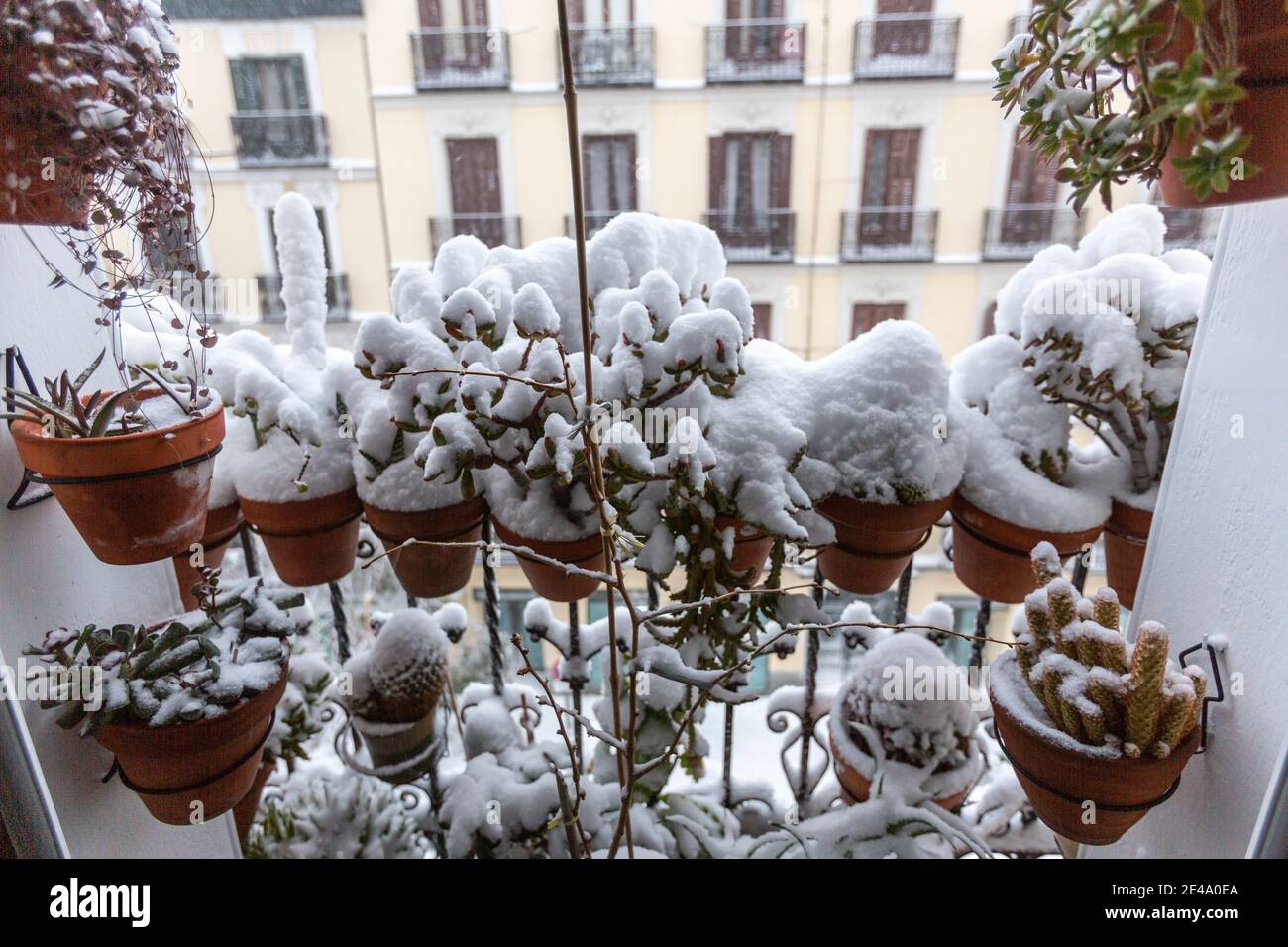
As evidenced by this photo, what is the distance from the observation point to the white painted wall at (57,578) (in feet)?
2.97

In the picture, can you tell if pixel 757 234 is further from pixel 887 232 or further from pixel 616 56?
pixel 616 56

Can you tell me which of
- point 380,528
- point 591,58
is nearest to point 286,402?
point 380,528

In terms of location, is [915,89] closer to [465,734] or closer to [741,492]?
[741,492]

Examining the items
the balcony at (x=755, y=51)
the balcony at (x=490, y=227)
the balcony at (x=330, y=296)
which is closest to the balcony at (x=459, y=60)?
the balcony at (x=490, y=227)

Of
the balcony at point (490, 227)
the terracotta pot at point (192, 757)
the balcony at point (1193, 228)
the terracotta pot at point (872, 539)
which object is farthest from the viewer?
the balcony at point (490, 227)

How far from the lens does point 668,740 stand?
1177mm

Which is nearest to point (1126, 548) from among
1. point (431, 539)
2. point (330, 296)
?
point (431, 539)

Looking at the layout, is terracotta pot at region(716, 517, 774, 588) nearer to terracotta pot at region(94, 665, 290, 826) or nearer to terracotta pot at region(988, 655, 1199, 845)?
terracotta pot at region(988, 655, 1199, 845)

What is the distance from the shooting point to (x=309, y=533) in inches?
45.7

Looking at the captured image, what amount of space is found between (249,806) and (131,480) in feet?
2.41

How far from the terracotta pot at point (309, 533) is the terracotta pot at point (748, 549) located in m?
0.62

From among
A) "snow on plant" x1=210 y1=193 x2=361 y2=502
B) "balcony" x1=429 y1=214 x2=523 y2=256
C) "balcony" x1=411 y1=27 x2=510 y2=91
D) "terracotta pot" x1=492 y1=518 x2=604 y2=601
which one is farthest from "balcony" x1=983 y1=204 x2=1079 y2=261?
"snow on plant" x1=210 y1=193 x2=361 y2=502

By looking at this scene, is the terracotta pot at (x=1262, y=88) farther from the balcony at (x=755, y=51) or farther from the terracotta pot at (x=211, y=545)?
the balcony at (x=755, y=51)
